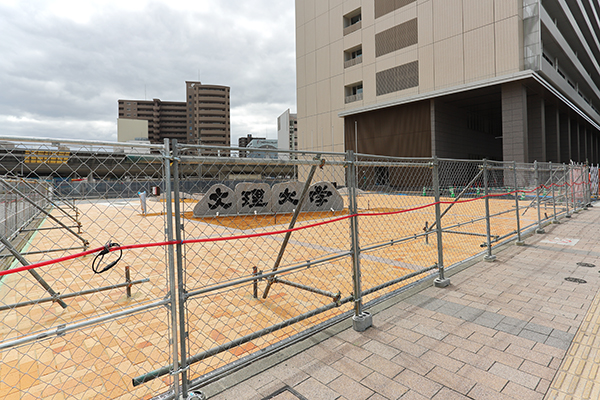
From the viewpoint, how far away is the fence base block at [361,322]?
3.48m

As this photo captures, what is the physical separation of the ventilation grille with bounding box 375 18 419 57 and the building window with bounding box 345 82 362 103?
3850 millimetres

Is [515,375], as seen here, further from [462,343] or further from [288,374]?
[288,374]

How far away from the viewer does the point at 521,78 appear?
22.2 meters

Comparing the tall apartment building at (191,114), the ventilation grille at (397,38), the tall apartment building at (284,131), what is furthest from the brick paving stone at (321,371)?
the tall apartment building at (191,114)

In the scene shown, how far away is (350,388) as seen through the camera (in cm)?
256

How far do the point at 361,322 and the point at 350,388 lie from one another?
966 millimetres

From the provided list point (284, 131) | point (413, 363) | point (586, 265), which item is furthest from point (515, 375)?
point (284, 131)

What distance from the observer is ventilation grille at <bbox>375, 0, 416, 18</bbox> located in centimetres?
2931

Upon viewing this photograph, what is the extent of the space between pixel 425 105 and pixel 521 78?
Result: 7.46 metres

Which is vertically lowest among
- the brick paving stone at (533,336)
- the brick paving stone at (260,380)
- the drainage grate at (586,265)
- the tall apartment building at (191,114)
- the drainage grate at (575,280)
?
the brick paving stone at (260,380)

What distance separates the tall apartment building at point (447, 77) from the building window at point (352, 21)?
0.15 m

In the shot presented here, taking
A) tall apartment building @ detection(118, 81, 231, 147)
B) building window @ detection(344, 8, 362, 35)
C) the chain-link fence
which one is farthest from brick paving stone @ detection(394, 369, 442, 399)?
tall apartment building @ detection(118, 81, 231, 147)

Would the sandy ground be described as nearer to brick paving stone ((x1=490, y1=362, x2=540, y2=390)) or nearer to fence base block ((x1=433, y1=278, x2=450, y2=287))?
fence base block ((x1=433, y1=278, x2=450, y2=287))

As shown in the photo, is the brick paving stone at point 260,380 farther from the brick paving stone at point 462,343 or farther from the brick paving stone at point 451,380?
the brick paving stone at point 462,343
